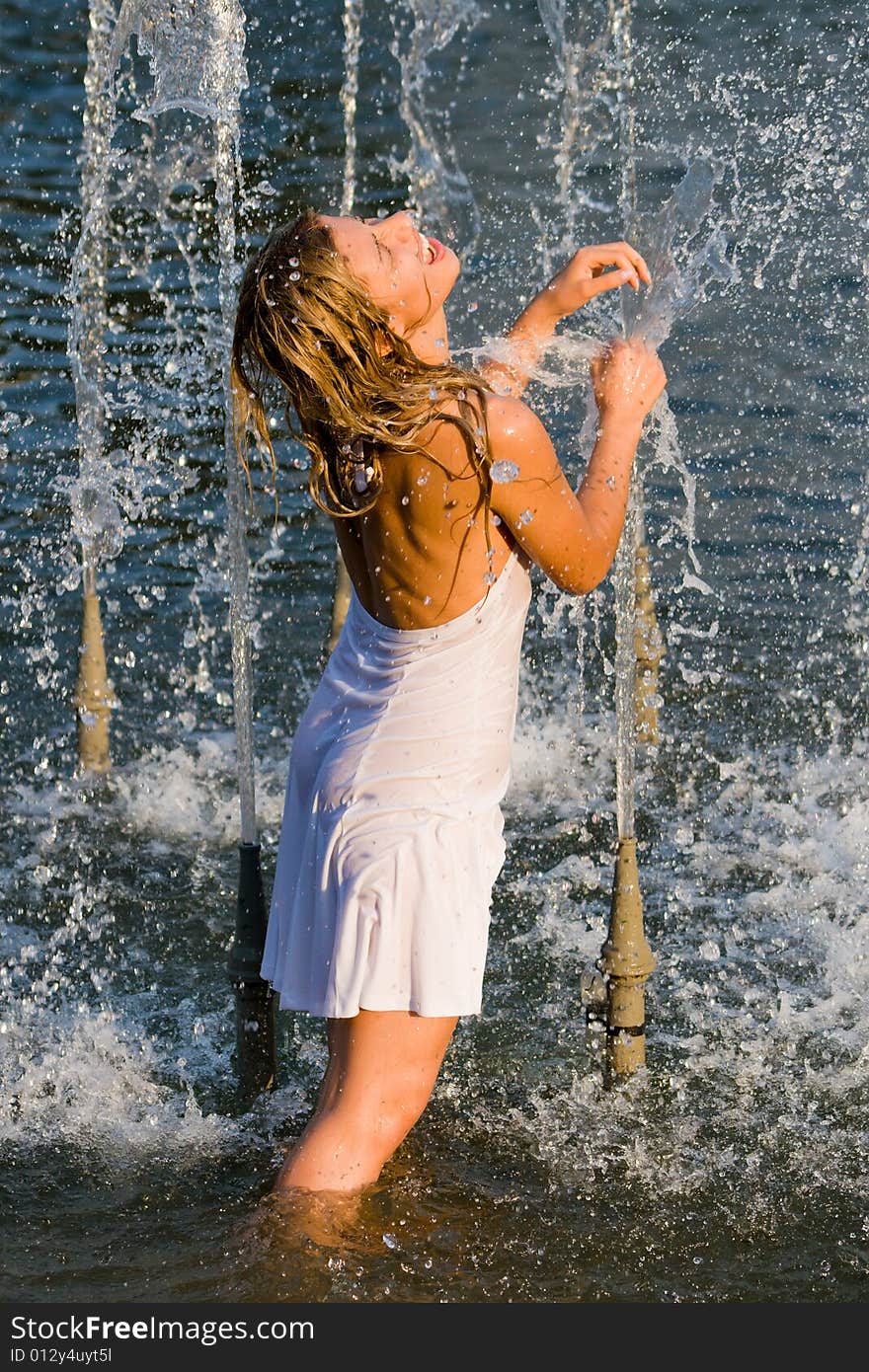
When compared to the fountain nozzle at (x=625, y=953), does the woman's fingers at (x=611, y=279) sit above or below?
above

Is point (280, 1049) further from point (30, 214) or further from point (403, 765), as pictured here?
point (30, 214)

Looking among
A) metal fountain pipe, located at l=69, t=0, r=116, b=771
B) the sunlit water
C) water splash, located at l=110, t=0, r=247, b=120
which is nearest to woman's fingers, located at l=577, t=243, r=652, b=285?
water splash, located at l=110, t=0, r=247, b=120

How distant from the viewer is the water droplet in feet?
10.7

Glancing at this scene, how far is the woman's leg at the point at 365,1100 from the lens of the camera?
3.41 meters

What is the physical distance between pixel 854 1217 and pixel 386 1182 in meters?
0.95

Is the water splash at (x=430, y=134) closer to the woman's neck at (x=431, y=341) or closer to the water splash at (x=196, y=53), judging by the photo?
the water splash at (x=196, y=53)

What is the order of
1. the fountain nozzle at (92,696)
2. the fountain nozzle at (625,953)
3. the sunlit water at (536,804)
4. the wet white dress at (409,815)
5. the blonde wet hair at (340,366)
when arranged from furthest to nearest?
1. the fountain nozzle at (92,696)
2. the fountain nozzle at (625,953)
3. the sunlit water at (536,804)
4. the wet white dress at (409,815)
5. the blonde wet hair at (340,366)

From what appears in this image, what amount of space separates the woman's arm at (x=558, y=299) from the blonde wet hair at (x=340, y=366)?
1.50 ft

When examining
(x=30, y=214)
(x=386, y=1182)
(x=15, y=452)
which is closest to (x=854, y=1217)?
(x=386, y=1182)

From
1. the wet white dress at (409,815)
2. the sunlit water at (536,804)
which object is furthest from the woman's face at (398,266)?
the sunlit water at (536,804)

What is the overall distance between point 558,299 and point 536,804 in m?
2.37

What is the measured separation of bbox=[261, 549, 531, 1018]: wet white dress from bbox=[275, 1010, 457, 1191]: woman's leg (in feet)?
0.20

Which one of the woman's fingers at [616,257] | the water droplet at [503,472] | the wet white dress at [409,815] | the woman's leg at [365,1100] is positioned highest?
the woman's fingers at [616,257]

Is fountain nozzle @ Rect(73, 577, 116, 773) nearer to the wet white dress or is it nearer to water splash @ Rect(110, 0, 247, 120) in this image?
water splash @ Rect(110, 0, 247, 120)
